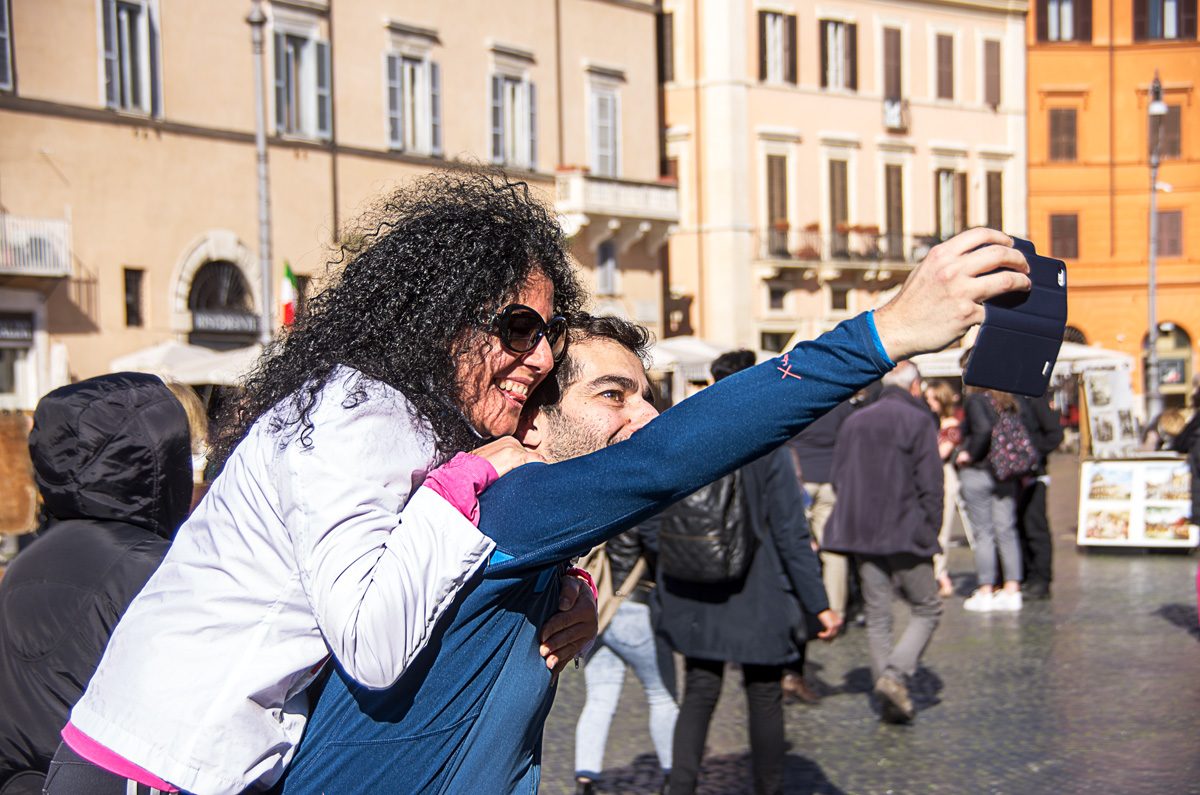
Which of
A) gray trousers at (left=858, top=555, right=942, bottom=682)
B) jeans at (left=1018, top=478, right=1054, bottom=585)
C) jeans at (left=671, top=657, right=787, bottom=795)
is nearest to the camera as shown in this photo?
jeans at (left=671, top=657, right=787, bottom=795)

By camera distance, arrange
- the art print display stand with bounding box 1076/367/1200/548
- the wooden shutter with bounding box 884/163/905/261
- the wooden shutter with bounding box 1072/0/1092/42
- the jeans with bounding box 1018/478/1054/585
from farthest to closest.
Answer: the wooden shutter with bounding box 1072/0/1092/42
the wooden shutter with bounding box 884/163/905/261
the art print display stand with bounding box 1076/367/1200/548
the jeans with bounding box 1018/478/1054/585

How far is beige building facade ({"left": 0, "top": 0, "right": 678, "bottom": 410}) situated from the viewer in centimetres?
2158

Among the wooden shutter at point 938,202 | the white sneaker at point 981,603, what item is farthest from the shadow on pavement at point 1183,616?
the wooden shutter at point 938,202

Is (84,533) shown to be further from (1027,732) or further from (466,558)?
(1027,732)

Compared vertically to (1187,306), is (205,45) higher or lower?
higher

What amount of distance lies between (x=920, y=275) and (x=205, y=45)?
925 inches

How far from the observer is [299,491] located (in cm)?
190

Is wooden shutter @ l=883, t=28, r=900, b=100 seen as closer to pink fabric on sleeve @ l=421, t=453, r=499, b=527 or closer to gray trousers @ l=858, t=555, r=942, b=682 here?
gray trousers @ l=858, t=555, r=942, b=682

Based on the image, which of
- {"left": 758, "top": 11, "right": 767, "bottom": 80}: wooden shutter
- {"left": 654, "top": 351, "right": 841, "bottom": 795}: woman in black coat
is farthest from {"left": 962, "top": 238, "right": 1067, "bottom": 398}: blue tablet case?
{"left": 758, "top": 11, "right": 767, "bottom": 80}: wooden shutter

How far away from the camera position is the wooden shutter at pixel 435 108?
27.9m

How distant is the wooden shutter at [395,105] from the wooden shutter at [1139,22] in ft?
88.4

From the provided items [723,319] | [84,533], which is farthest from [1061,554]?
[723,319]

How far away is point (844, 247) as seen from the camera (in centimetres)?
3797

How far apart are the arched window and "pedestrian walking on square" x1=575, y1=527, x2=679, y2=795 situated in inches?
723
